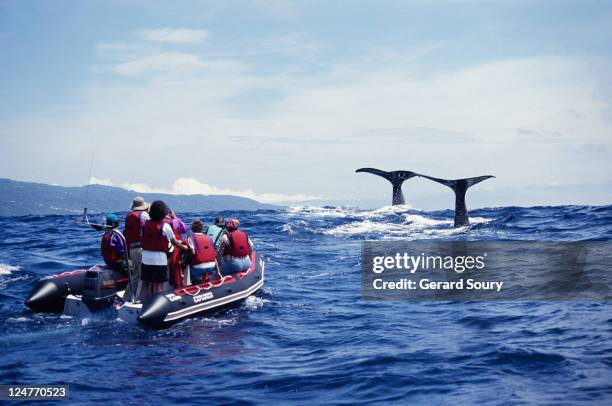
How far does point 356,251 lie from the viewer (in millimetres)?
26391

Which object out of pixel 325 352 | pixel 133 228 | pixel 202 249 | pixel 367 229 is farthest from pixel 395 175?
A: pixel 325 352

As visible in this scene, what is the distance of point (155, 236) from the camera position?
13.8m

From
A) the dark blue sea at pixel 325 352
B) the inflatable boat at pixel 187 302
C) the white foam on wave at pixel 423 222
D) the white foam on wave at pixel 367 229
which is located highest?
the white foam on wave at pixel 423 222

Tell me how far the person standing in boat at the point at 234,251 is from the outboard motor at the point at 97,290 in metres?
3.03

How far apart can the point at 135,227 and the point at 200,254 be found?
1.69 meters

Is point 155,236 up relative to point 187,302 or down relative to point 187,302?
up

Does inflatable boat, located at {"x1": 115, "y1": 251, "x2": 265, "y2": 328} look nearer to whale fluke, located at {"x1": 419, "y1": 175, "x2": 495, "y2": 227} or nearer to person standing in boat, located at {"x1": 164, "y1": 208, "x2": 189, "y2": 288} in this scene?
person standing in boat, located at {"x1": 164, "y1": 208, "x2": 189, "y2": 288}

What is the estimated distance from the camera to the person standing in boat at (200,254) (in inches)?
584

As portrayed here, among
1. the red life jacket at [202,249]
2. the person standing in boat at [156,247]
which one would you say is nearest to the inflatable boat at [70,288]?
the person standing in boat at [156,247]

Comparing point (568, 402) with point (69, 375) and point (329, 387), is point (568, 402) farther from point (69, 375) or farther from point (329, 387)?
point (69, 375)

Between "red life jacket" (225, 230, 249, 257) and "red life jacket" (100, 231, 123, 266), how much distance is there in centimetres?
283

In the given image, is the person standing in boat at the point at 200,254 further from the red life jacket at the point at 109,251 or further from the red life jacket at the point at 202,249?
the red life jacket at the point at 109,251

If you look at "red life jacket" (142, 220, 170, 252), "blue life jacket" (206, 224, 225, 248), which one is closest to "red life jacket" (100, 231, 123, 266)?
"red life jacket" (142, 220, 170, 252)

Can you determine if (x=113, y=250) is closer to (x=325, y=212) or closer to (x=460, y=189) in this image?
(x=460, y=189)
